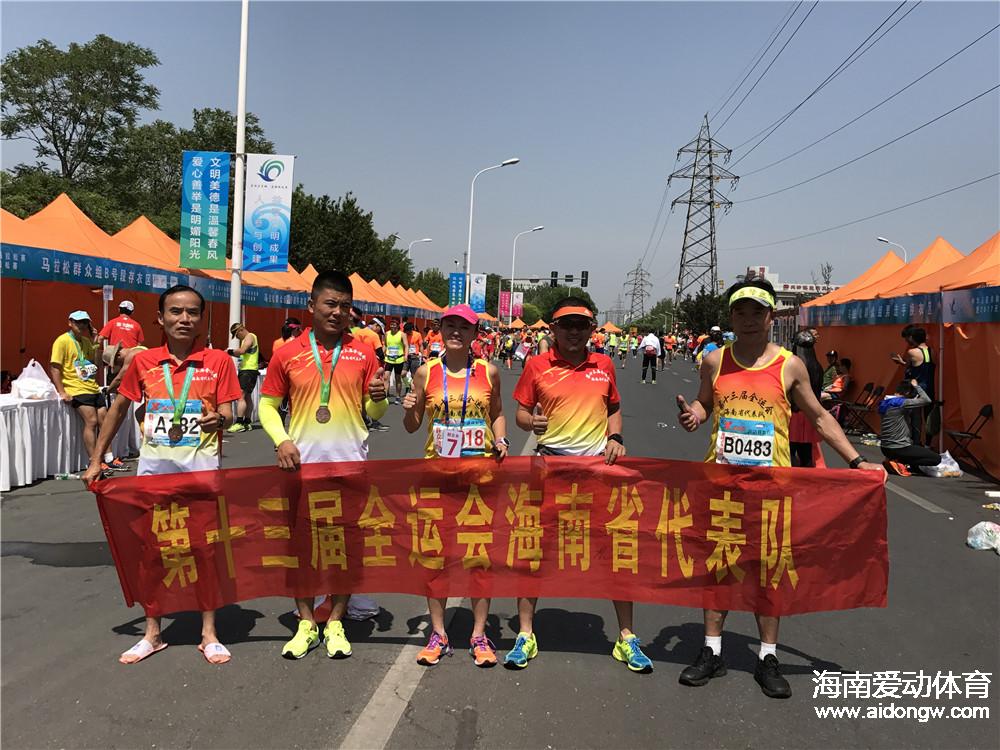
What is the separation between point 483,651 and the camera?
3.89 m

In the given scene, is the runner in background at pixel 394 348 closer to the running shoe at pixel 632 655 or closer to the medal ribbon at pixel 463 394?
the medal ribbon at pixel 463 394

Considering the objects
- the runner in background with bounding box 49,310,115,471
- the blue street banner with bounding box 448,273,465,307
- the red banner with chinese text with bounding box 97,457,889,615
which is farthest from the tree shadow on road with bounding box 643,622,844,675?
the blue street banner with bounding box 448,273,465,307

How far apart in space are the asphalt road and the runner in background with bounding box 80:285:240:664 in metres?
0.38

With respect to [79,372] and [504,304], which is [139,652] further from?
[504,304]

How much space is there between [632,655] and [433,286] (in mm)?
100751

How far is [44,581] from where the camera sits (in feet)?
16.8

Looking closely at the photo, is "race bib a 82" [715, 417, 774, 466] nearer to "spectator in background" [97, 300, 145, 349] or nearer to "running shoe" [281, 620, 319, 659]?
"running shoe" [281, 620, 319, 659]

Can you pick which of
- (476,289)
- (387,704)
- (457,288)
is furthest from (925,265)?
(476,289)

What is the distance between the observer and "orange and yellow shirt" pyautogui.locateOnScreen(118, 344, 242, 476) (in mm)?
3957

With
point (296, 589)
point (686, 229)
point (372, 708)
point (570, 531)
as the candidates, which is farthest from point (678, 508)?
point (686, 229)

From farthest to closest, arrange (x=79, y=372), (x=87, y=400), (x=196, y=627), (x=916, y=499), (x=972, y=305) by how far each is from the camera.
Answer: (x=972, y=305) < (x=87, y=400) < (x=79, y=372) < (x=916, y=499) < (x=196, y=627)

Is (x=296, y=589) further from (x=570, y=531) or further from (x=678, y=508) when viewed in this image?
(x=678, y=508)

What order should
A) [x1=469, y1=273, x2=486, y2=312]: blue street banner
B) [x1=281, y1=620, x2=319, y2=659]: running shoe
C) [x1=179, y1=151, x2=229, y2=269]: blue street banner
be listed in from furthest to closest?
[x1=469, y1=273, x2=486, y2=312]: blue street banner
[x1=179, y1=151, x2=229, y2=269]: blue street banner
[x1=281, y1=620, x2=319, y2=659]: running shoe

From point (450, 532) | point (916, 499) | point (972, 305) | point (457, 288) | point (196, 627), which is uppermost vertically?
point (457, 288)
